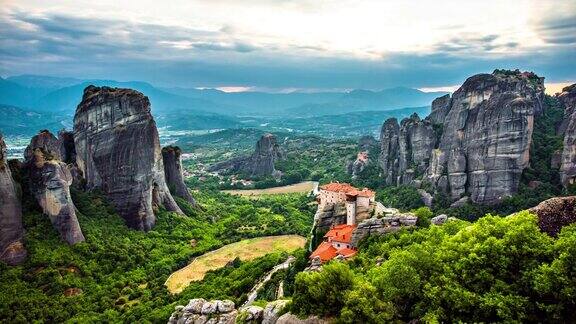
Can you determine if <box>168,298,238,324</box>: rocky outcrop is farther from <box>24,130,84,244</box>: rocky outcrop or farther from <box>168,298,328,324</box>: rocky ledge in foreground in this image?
<box>24,130,84,244</box>: rocky outcrop

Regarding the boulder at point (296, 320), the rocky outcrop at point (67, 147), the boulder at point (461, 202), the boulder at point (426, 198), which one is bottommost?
the boulder at point (426, 198)

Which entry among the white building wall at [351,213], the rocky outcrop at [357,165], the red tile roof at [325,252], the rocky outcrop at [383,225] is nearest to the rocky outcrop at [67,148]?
the white building wall at [351,213]

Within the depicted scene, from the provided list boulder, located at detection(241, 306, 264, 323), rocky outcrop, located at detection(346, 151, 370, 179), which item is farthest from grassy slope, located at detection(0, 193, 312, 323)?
rocky outcrop, located at detection(346, 151, 370, 179)

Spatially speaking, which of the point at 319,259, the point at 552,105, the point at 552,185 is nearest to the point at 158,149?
the point at 319,259

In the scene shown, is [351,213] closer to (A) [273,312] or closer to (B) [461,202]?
(A) [273,312]

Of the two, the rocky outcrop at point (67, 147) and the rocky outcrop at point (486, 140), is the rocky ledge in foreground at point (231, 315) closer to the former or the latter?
the rocky outcrop at point (67, 147)

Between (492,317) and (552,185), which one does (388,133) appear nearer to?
(552,185)

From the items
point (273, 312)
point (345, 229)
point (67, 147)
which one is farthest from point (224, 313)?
point (67, 147)
